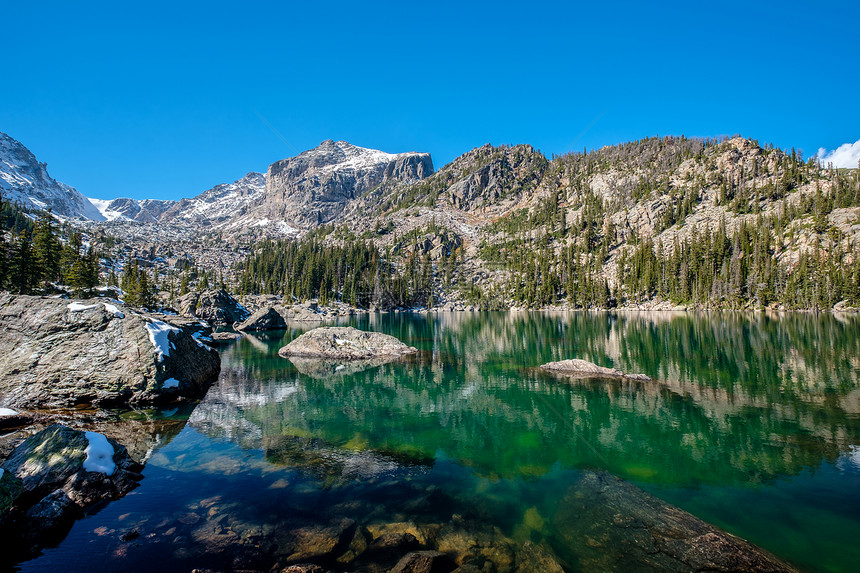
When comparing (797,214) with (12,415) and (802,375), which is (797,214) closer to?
(802,375)

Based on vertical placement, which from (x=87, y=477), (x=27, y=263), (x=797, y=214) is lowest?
(x=87, y=477)

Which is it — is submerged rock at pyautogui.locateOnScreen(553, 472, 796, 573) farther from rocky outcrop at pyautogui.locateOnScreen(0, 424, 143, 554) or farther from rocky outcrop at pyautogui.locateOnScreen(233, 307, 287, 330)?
rocky outcrop at pyautogui.locateOnScreen(233, 307, 287, 330)

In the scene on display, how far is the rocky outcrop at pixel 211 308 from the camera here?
7038 cm

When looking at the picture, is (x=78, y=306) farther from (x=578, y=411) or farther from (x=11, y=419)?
(x=578, y=411)

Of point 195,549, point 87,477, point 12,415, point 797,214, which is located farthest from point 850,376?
point 797,214

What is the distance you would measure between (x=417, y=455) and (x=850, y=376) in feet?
92.9

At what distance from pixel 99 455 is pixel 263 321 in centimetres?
6325

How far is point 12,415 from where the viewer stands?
14.1 meters

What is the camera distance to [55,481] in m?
9.09

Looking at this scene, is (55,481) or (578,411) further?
(578,411)

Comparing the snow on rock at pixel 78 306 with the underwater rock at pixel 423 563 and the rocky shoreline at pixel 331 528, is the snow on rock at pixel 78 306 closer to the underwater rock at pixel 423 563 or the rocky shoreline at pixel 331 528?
the rocky shoreline at pixel 331 528

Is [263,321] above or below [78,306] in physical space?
below

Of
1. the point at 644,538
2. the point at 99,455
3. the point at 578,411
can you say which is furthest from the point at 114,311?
the point at 644,538

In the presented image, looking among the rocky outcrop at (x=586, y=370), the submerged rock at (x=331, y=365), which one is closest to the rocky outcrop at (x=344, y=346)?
the submerged rock at (x=331, y=365)
